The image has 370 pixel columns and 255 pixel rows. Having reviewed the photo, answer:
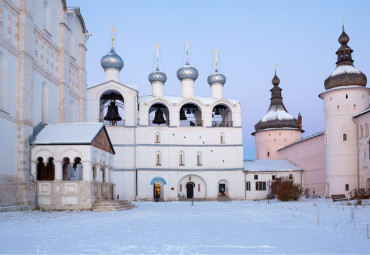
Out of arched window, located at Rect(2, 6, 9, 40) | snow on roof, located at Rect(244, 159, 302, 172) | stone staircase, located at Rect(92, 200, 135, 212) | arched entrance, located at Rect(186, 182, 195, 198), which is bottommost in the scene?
arched entrance, located at Rect(186, 182, 195, 198)

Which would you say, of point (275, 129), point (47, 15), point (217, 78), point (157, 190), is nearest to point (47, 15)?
point (47, 15)

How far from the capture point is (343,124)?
36.3 meters

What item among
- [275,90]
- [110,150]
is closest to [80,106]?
[110,150]

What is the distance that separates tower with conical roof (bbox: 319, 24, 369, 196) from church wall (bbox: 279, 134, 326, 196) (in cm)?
392

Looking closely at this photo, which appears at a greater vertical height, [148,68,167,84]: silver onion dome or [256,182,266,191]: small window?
[148,68,167,84]: silver onion dome

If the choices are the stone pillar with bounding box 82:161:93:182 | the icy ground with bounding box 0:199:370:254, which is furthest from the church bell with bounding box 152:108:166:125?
the icy ground with bounding box 0:199:370:254

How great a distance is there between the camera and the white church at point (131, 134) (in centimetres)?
2208

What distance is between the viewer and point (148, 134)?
1671 inches

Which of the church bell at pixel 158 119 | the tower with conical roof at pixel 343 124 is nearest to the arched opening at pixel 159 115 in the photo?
the church bell at pixel 158 119

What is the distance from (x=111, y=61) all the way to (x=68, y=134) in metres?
21.3

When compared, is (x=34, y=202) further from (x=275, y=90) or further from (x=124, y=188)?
(x=275, y=90)

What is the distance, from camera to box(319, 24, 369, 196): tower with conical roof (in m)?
35.7

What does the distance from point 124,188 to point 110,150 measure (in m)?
14.9

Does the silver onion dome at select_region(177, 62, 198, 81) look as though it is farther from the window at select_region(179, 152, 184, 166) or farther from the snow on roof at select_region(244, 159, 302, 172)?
the snow on roof at select_region(244, 159, 302, 172)
